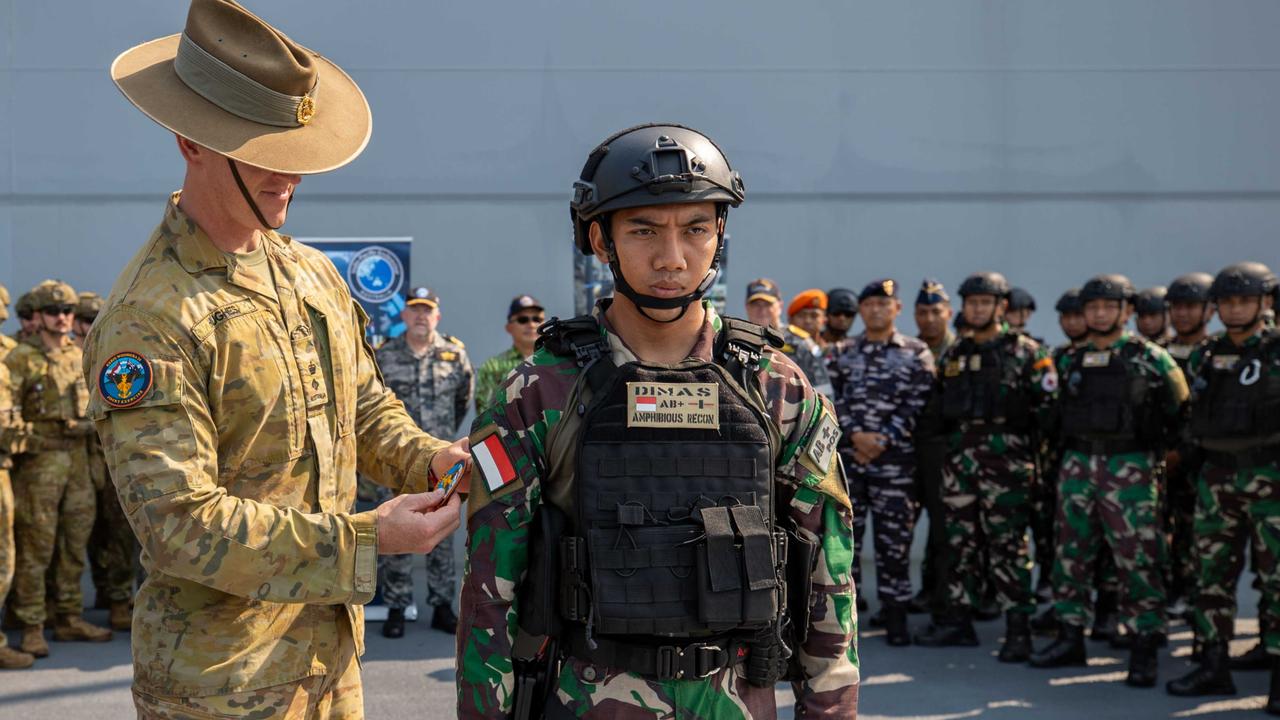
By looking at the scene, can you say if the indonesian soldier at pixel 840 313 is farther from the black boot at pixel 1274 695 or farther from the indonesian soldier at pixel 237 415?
the indonesian soldier at pixel 237 415

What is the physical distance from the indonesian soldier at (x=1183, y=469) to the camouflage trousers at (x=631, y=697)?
5513 millimetres

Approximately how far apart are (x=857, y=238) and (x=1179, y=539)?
3438mm

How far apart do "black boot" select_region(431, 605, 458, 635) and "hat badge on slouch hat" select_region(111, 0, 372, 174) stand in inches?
207

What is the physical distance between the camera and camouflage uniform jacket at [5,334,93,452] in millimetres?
6859

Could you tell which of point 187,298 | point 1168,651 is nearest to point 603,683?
point 187,298

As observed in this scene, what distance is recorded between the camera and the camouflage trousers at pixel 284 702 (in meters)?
2.23

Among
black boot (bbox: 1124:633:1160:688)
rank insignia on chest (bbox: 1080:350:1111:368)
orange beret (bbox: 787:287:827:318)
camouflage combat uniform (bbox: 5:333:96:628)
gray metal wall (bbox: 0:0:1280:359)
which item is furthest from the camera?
gray metal wall (bbox: 0:0:1280:359)

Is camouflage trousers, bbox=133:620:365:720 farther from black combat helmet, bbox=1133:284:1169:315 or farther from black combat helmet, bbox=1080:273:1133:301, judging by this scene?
black combat helmet, bbox=1133:284:1169:315

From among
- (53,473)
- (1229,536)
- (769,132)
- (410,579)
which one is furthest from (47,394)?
(1229,536)

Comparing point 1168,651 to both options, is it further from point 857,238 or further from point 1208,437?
point 857,238

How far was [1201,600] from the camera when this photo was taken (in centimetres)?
596

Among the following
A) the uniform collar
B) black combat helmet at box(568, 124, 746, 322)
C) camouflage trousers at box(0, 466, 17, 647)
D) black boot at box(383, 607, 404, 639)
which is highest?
black combat helmet at box(568, 124, 746, 322)

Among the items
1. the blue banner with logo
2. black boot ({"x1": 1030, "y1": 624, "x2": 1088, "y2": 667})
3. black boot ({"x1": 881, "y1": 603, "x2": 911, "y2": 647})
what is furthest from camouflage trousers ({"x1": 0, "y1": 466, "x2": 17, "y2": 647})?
black boot ({"x1": 1030, "y1": 624, "x2": 1088, "y2": 667})

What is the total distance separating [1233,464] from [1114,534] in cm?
74
